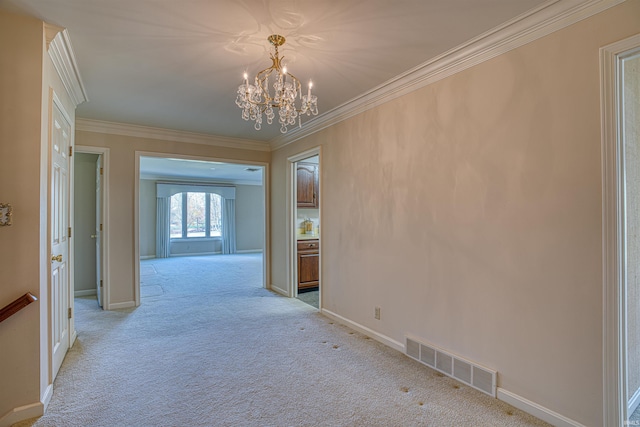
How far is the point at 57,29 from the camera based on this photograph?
2.16 meters

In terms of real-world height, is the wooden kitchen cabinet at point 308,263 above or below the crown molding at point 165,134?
below

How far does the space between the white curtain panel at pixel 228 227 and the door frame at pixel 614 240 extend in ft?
33.5

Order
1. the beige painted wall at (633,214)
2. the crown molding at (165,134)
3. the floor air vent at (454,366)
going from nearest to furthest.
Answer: the beige painted wall at (633,214) < the floor air vent at (454,366) < the crown molding at (165,134)

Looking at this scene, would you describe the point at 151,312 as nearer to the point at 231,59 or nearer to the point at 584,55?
the point at 231,59

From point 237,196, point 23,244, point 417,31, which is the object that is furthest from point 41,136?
point 237,196

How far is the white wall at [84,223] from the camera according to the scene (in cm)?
517

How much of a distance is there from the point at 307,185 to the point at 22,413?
4351 millimetres

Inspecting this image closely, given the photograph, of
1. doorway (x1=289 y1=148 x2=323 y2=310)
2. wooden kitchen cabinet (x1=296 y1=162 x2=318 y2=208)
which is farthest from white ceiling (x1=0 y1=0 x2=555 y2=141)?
wooden kitchen cabinet (x1=296 y1=162 x2=318 y2=208)

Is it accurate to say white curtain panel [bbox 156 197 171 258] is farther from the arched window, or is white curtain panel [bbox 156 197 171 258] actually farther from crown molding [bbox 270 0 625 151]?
crown molding [bbox 270 0 625 151]

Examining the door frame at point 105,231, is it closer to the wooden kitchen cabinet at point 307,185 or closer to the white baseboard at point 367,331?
the wooden kitchen cabinet at point 307,185

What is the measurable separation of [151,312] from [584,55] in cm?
498

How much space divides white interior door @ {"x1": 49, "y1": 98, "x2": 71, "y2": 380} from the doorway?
268cm

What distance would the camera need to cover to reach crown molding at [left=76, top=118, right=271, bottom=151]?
434 centimetres

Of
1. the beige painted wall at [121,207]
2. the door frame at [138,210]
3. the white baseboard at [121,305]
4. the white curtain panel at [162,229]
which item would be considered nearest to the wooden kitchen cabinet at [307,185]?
the door frame at [138,210]
